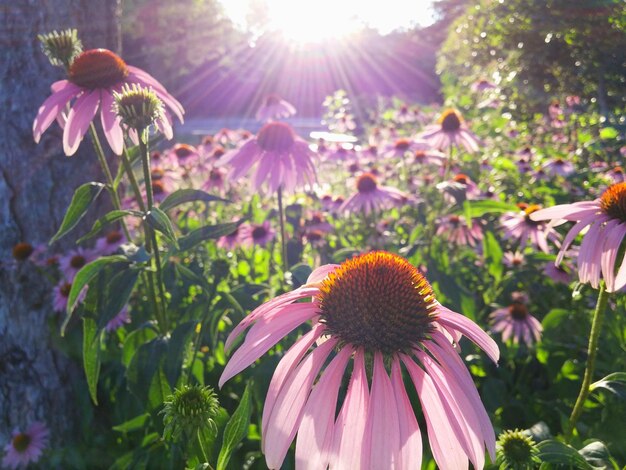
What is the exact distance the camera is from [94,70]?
1313mm

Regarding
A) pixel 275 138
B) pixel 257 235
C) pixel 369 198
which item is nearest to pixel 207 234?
pixel 275 138

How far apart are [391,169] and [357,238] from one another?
1.81 metres

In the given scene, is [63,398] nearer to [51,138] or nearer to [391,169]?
[51,138]

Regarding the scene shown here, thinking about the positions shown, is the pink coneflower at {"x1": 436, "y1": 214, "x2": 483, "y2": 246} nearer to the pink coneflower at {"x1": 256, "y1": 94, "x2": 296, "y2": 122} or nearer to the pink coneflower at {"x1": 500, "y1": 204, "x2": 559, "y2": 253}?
the pink coneflower at {"x1": 500, "y1": 204, "x2": 559, "y2": 253}

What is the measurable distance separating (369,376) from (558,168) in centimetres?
338

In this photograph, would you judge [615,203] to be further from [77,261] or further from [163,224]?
[77,261]

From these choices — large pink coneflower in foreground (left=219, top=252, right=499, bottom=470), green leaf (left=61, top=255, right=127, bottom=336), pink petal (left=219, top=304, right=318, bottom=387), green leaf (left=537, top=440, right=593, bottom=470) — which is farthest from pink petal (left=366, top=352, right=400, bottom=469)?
green leaf (left=61, top=255, right=127, bottom=336)

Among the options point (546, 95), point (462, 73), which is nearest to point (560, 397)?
point (546, 95)

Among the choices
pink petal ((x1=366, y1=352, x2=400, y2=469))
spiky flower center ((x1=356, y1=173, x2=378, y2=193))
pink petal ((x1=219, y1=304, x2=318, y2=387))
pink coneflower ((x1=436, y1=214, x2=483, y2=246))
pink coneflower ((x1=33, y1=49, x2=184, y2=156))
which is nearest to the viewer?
pink petal ((x1=366, y1=352, x2=400, y2=469))

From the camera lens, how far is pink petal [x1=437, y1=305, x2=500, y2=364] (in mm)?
788

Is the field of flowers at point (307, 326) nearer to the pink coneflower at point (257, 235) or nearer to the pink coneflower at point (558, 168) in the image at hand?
the pink coneflower at point (257, 235)

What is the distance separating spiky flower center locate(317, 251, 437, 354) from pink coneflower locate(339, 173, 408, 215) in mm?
2008

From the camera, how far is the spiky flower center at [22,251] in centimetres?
173

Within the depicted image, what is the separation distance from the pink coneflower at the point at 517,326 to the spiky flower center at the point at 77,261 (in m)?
1.74
